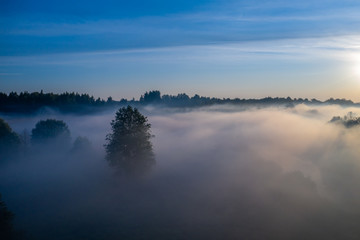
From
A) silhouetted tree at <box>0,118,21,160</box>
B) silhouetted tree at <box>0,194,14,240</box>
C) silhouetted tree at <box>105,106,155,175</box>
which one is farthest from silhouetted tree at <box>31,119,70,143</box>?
silhouetted tree at <box>0,194,14,240</box>

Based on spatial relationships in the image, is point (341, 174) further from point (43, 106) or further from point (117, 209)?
point (43, 106)

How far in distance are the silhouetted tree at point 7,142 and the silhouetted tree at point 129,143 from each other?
26.3 metres

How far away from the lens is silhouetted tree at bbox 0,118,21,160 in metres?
61.3

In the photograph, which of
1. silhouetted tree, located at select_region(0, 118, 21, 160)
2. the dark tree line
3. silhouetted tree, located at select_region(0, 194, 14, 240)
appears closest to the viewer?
silhouetted tree, located at select_region(0, 194, 14, 240)

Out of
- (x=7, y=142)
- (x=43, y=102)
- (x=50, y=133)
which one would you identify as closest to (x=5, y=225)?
(x=7, y=142)

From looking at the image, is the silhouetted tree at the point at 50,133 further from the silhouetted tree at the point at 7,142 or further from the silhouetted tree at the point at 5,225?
the silhouetted tree at the point at 5,225

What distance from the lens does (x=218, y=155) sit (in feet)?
253

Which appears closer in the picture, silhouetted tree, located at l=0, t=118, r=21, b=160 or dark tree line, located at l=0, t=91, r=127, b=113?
silhouetted tree, located at l=0, t=118, r=21, b=160

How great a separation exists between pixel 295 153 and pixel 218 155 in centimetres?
2024

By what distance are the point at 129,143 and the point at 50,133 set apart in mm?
35855

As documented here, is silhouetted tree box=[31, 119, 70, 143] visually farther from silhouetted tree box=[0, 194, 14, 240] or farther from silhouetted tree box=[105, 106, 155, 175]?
silhouetted tree box=[0, 194, 14, 240]

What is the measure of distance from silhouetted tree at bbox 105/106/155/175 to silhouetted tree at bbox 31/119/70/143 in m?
33.5

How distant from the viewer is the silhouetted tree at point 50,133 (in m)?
74.3

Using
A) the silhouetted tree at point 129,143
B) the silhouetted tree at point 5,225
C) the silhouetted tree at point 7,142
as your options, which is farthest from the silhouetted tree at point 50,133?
the silhouetted tree at point 5,225
